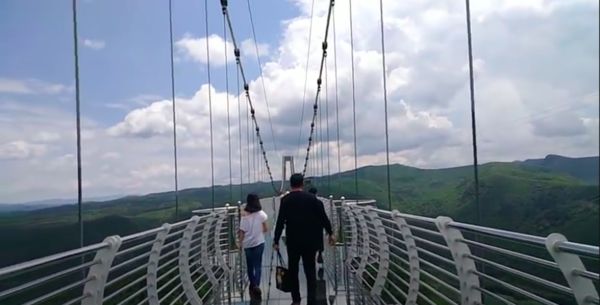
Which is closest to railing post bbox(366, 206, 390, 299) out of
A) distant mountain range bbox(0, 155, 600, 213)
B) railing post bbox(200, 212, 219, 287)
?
distant mountain range bbox(0, 155, 600, 213)

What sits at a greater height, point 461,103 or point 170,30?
point 170,30

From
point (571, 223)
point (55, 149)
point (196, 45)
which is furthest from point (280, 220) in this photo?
point (196, 45)

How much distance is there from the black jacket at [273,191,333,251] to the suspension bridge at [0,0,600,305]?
477 millimetres

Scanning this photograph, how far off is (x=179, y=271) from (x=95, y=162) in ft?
14.6

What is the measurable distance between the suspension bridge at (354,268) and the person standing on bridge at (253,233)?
290mm

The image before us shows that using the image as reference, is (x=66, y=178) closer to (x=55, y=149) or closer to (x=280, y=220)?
(x=55, y=149)

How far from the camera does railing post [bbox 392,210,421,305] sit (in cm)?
412

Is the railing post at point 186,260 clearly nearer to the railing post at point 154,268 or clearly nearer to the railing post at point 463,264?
the railing post at point 154,268

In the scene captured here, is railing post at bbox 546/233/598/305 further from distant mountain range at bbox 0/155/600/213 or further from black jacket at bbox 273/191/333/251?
black jacket at bbox 273/191/333/251

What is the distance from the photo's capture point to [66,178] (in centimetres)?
599

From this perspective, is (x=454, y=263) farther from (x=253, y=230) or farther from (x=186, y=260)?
(x=253, y=230)

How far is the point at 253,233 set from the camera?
20.6 feet

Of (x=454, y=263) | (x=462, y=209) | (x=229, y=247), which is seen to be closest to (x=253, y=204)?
(x=229, y=247)

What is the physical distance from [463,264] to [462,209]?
273 centimetres
